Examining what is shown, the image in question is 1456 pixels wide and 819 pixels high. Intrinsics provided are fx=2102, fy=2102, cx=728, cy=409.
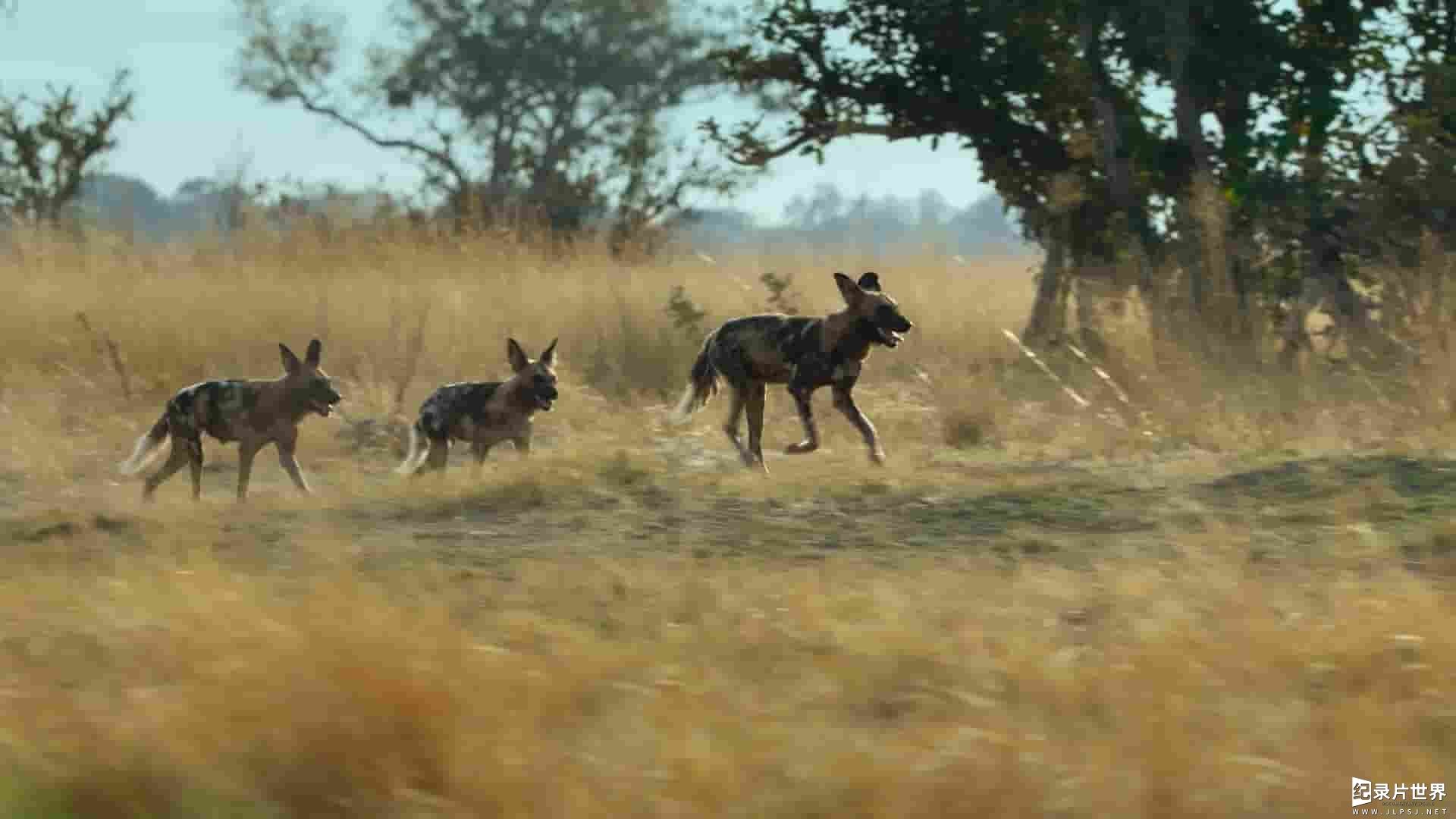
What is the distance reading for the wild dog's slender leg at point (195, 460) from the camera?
9.44 meters

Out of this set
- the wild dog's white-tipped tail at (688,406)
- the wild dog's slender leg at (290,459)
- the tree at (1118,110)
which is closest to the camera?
the wild dog's slender leg at (290,459)

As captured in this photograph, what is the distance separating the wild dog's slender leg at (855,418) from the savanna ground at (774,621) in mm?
233

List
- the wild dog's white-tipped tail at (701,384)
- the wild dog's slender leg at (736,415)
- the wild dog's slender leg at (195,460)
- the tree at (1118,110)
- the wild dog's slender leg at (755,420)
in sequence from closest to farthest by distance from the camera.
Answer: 1. the wild dog's slender leg at (195,460)
2. the wild dog's slender leg at (755,420)
3. the wild dog's slender leg at (736,415)
4. the wild dog's white-tipped tail at (701,384)
5. the tree at (1118,110)

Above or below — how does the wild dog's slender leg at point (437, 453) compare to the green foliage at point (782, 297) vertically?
below

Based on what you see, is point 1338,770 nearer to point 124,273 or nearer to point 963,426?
point 963,426

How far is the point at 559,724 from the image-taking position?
4.49 m

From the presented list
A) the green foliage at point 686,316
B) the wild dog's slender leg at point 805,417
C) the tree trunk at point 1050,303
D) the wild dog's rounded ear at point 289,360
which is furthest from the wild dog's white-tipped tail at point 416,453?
the tree trunk at point 1050,303

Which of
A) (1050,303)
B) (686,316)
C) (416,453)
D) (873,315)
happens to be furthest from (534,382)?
(1050,303)

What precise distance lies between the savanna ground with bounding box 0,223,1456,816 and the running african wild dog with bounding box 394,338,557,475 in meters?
0.34

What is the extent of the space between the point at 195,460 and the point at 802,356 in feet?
9.33

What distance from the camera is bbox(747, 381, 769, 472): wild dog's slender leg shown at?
10039mm

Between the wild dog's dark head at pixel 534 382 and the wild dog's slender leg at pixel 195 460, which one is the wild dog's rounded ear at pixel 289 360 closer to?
the wild dog's slender leg at pixel 195 460

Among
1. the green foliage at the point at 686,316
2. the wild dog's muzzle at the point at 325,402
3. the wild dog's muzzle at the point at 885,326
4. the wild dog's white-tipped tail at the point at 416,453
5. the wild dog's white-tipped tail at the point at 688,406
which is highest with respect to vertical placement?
the wild dog's muzzle at the point at 885,326

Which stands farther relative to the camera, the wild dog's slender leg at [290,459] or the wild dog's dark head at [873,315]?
the wild dog's dark head at [873,315]
